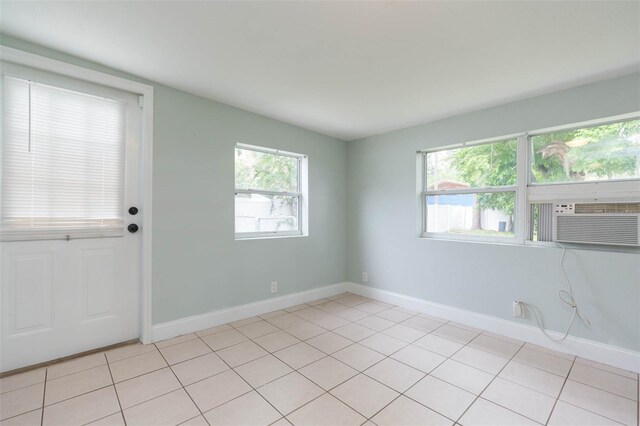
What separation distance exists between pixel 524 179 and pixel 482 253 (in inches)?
32.7

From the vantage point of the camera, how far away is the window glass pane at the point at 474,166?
2.84 metres

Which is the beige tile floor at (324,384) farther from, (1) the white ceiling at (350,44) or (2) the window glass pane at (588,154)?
(1) the white ceiling at (350,44)

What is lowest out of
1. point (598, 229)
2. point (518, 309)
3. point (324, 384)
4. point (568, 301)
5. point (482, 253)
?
point (324, 384)

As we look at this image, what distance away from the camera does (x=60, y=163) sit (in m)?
2.11

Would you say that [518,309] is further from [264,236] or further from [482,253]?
[264,236]

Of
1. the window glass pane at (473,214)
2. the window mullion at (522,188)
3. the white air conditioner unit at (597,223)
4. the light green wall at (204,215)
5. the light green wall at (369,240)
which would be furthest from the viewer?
the window glass pane at (473,214)

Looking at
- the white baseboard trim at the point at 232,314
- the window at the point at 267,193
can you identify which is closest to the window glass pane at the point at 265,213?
the window at the point at 267,193

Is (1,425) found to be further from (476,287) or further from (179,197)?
(476,287)

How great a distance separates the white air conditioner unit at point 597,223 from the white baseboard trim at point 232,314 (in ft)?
8.83

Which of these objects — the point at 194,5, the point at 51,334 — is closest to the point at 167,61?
the point at 194,5

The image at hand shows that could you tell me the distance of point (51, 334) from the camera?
207 cm

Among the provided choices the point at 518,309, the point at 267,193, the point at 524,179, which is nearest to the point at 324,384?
the point at 518,309

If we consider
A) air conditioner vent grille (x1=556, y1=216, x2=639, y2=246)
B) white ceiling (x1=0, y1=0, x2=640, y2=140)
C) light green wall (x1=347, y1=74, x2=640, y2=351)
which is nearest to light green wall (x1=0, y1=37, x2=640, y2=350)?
light green wall (x1=347, y1=74, x2=640, y2=351)

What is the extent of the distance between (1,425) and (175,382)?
2.73 feet
